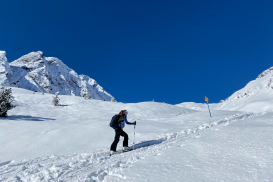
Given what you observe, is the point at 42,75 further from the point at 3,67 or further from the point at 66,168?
the point at 66,168

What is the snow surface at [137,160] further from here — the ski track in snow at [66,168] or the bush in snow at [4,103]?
the bush in snow at [4,103]

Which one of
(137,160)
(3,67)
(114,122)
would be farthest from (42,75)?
(137,160)

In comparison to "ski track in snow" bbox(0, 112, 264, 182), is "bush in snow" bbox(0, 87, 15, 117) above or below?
above

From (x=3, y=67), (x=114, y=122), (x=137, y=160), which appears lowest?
(x=137, y=160)

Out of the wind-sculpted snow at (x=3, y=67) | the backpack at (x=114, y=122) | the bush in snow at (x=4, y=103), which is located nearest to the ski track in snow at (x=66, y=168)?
the backpack at (x=114, y=122)

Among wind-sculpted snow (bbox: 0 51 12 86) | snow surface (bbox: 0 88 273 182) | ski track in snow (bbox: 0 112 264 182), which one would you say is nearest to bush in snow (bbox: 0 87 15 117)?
snow surface (bbox: 0 88 273 182)

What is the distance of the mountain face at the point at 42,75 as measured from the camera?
368ft

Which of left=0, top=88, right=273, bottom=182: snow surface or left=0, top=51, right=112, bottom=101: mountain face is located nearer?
left=0, top=88, right=273, bottom=182: snow surface

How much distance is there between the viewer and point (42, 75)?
138 m

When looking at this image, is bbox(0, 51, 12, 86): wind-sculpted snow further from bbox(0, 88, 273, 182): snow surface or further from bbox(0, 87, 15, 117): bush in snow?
bbox(0, 88, 273, 182): snow surface

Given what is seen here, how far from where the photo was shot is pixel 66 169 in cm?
388

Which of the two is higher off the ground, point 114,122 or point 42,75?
point 42,75

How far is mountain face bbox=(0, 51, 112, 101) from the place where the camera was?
11225 centimetres

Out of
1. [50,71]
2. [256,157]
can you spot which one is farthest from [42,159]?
[50,71]
